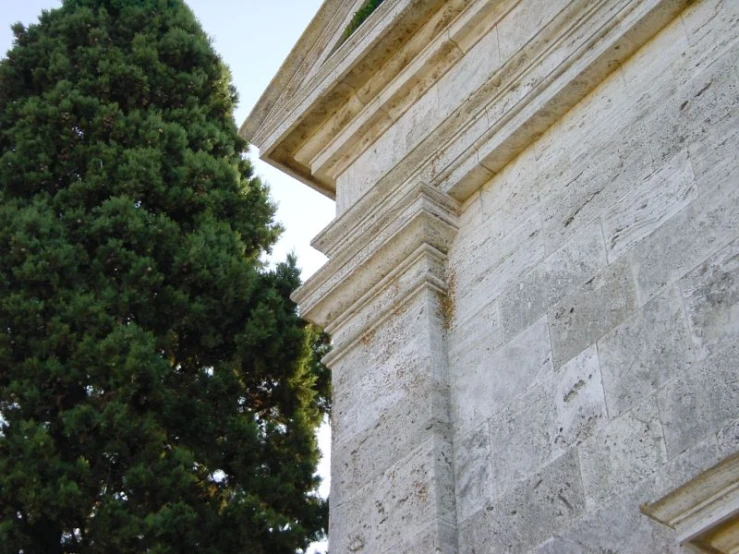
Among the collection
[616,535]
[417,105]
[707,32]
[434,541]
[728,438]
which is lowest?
[616,535]

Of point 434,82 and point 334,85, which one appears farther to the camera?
point 334,85

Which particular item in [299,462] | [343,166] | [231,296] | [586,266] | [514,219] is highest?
[231,296]

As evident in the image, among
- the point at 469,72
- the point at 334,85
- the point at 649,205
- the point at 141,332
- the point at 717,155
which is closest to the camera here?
the point at 717,155

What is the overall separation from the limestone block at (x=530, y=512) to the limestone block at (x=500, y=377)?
48cm

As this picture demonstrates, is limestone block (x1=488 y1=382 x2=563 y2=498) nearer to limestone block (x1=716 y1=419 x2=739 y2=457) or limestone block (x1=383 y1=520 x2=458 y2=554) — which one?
limestone block (x1=383 y1=520 x2=458 y2=554)

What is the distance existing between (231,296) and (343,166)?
245cm

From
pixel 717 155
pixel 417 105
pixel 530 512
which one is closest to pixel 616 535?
pixel 530 512

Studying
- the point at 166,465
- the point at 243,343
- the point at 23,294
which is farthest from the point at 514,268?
the point at 23,294

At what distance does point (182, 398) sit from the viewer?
9078 mm

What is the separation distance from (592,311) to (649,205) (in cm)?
51

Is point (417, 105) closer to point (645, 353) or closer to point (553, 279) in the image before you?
point (553, 279)

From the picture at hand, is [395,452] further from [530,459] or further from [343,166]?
[343,166]

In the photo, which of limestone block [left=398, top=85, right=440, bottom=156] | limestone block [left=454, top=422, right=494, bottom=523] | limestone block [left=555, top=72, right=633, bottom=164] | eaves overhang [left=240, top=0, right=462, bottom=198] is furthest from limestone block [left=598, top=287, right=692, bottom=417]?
eaves overhang [left=240, top=0, right=462, bottom=198]

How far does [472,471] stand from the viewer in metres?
5.48
